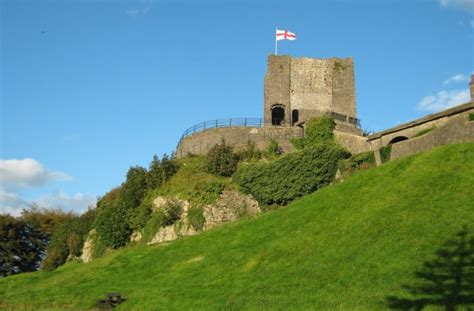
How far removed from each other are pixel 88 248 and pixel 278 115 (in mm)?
17996

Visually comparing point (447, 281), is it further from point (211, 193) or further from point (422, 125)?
point (211, 193)

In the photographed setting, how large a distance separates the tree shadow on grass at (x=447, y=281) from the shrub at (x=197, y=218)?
20.6 meters

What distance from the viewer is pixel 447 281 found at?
56.6 feet

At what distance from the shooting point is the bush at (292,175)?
37062 millimetres

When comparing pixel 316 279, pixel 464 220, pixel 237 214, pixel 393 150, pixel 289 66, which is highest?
pixel 289 66

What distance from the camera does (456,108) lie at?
108 feet

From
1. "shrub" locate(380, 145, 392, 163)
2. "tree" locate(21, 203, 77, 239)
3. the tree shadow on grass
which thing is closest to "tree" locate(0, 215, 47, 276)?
"tree" locate(21, 203, 77, 239)

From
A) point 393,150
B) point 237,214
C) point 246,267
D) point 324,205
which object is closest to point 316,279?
point 246,267

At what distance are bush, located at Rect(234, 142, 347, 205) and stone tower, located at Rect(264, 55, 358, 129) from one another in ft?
29.3

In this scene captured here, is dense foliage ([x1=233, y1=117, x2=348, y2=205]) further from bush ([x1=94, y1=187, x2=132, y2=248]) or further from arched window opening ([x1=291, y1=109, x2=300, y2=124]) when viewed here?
arched window opening ([x1=291, y1=109, x2=300, y2=124])

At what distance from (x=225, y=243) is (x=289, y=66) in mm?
23311

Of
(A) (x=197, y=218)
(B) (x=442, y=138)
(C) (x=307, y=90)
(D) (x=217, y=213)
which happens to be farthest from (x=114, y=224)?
(B) (x=442, y=138)

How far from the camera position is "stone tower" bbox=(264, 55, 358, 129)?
1905 inches

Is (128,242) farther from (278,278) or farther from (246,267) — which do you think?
(278,278)
